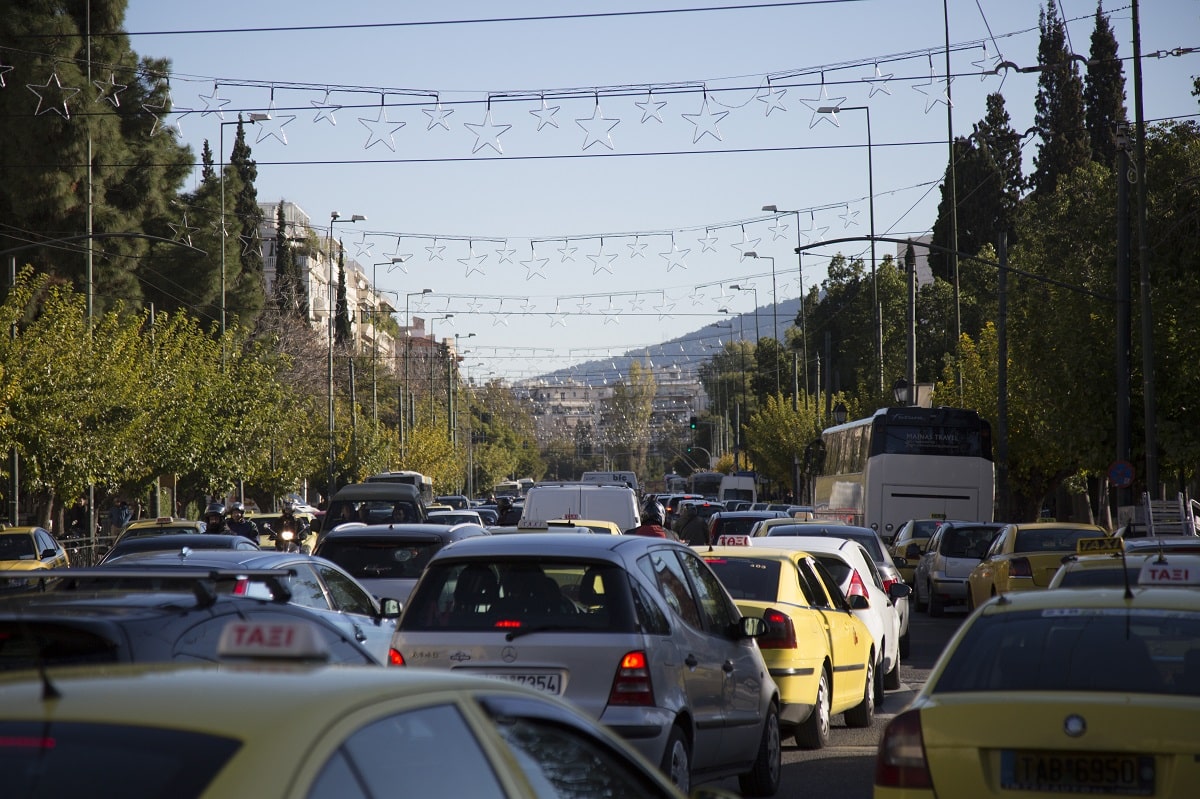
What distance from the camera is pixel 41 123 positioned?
5234 cm

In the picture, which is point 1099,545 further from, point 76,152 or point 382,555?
point 76,152

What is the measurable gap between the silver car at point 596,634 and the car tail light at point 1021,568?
11544 mm

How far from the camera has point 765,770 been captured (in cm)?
1004

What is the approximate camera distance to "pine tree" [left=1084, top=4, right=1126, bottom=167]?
74000 mm

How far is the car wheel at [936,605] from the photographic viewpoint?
27.0 metres

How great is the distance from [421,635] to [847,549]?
8.10 meters

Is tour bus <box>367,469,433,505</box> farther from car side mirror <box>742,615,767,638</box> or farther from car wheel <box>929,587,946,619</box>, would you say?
car side mirror <box>742,615,767,638</box>

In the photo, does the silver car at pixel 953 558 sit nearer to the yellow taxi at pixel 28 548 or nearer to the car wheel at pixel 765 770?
the yellow taxi at pixel 28 548

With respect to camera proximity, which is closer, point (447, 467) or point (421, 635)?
point (421, 635)

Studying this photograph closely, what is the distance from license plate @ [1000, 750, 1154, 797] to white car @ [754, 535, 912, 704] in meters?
8.57

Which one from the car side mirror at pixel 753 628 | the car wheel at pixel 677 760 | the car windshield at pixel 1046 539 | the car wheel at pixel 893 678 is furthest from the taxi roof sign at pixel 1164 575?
the car windshield at pixel 1046 539

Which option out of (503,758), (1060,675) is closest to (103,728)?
(503,758)

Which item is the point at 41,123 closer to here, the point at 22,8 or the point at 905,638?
the point at 22,8

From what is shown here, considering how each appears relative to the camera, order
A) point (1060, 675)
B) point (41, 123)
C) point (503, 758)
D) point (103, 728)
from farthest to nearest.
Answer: point (41, 123) → point (1060, 675) → point (503, 758) → point (103, 728)
